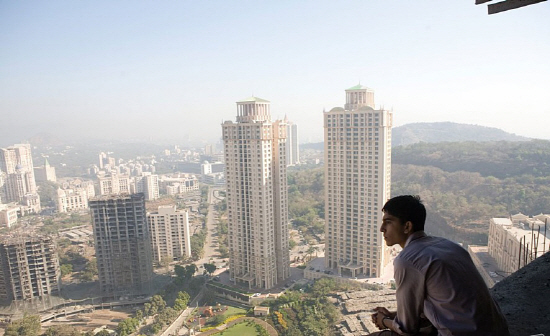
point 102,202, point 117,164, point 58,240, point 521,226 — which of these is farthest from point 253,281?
point 117,164

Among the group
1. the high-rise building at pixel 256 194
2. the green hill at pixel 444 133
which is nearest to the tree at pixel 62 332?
the high-rise building at pixel 256 194

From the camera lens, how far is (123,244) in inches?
317

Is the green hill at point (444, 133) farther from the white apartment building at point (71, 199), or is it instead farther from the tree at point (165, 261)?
the tree at point (165, 261)

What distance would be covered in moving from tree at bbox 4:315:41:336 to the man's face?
23.7 feet

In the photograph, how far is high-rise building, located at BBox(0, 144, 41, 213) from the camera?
15906mm

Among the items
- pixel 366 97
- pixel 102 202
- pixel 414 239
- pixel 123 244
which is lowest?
pixel 123 244

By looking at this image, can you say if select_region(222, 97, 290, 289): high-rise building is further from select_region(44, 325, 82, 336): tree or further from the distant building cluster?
the distant building cluster

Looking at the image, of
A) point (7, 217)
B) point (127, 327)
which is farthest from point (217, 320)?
point (7, 217)

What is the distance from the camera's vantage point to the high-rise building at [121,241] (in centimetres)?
802

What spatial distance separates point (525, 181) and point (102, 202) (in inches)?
538

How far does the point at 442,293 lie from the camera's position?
0.64m

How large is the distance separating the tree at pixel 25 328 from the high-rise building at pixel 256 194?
3676 mm

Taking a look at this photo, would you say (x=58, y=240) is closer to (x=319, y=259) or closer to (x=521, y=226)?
(x=319, y=259)

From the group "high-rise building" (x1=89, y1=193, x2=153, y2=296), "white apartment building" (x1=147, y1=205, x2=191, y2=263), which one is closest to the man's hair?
"high-rise building" (x1=89, y1=193, x2=153, y2=296)
